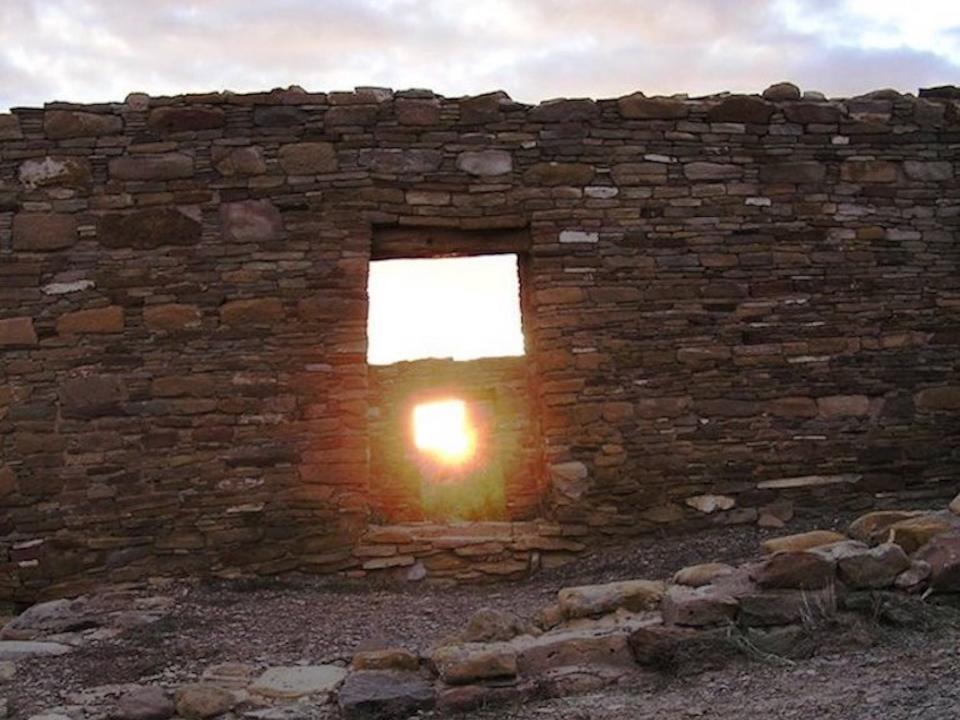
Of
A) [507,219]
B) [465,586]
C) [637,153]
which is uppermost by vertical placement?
[637,153]

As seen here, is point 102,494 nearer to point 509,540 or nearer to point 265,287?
point 265,287

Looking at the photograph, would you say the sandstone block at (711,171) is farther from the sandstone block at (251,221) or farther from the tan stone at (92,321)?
the tan stone at (92,321)

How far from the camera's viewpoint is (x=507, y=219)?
6.77 metres

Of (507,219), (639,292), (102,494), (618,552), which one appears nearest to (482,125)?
(507,219)

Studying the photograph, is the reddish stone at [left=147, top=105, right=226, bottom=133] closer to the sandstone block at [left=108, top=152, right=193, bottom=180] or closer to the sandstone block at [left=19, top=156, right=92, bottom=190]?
the sandstone block at [left=108, top=152, right=193, bottom=180]

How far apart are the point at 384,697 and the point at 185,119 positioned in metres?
4.38

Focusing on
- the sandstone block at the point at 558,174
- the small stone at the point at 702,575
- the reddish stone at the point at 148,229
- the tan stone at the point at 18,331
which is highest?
the sandstone block at the point at 558,174

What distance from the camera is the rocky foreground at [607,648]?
3.89 meters

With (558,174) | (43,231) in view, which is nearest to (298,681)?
(43,231)

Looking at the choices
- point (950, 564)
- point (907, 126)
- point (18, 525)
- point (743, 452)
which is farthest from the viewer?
point (907, 126)

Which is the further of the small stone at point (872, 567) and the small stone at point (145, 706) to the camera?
the small stone at point (872, 567)

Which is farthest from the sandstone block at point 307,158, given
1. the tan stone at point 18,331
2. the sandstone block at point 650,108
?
the sandstone block at point 650,108

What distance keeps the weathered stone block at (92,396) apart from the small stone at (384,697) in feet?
10.3

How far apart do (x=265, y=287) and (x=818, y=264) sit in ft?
12.9
